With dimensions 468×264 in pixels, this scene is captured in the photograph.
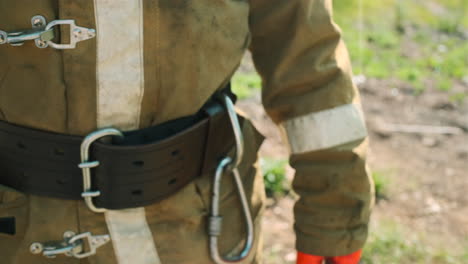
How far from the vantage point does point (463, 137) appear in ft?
15.1

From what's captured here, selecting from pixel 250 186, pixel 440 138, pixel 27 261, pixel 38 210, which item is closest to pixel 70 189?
pixel 38 210

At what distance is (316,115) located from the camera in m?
1.75

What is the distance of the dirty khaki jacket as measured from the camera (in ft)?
4.48

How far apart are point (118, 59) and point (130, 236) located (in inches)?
16.3

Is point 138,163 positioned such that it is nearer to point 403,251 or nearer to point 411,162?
point 403,251

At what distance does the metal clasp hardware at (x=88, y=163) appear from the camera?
140 centimetres

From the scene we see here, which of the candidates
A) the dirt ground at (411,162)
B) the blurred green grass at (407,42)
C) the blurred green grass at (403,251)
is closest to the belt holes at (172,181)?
the dirt ground at (411,162)

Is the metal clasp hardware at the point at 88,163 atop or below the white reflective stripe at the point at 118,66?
below

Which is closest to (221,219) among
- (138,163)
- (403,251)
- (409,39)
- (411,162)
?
(138,163)

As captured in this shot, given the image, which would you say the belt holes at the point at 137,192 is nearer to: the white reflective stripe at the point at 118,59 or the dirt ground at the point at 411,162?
the white reflective stripe at the point at 118,59

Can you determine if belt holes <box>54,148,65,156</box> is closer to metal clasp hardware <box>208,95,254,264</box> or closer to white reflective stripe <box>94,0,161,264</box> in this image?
white reflective stripe <box>94,0,161,264</box>

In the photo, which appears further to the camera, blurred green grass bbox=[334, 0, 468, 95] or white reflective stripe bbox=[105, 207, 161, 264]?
blurred green grass bbox=[334, 0, 468, 95]

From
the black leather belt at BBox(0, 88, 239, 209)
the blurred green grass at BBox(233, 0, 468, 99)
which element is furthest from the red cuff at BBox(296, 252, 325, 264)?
the blurred green grass at BBox(233, 0, 468, 99)

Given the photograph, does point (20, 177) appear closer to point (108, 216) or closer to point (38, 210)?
point (38, 210)
